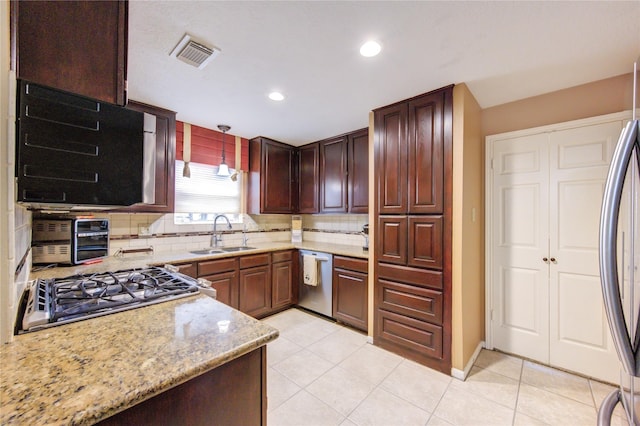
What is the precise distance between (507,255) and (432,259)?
866mm

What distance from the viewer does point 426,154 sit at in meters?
2.23

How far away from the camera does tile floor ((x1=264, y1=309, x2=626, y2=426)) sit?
165cm

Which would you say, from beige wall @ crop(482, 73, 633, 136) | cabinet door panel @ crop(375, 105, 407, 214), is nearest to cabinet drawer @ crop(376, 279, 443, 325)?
cabinet door panel @ crop(375, 105, 407, 214)

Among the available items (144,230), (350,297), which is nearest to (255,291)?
(350,297)

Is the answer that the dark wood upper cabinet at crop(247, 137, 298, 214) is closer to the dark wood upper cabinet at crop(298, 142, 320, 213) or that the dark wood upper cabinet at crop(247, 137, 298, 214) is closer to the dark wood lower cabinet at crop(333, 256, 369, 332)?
the dark wood upper cabinet at crop(298, 142, 320, 213)

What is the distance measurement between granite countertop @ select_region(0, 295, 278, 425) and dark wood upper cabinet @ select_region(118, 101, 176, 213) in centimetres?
194

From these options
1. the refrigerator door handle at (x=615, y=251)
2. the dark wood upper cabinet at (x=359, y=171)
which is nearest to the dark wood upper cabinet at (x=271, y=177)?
the dark wood upper cabinet at (x=359, y=171)

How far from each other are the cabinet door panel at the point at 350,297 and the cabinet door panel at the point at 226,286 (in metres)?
1.14

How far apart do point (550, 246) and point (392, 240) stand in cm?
134

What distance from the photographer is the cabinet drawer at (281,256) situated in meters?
3.26

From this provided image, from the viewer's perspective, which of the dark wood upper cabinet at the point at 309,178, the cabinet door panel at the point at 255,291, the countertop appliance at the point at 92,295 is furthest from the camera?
the dark wood upper cabinet at the point at 309,178

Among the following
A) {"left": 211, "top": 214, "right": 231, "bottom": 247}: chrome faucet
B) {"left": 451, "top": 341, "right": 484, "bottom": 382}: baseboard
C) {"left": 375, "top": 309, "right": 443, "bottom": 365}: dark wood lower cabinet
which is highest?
{"left": 211, "top": 214, "right": 231, "bottom": 247}: chrome faucet

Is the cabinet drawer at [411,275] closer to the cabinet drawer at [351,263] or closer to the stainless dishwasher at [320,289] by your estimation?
the cabinet drawer at [351,263]

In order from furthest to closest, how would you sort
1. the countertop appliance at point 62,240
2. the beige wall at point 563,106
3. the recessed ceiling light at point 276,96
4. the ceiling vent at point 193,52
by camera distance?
the recessed ceiling light at point 276,96, the beige wall at point 563,106, the countertop appliance at point 62,240, the ceiling vent at point 193,52
